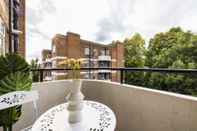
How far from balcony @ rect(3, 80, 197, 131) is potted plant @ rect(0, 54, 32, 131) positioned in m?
0.70

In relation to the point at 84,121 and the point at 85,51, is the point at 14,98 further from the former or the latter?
the point at 85,51

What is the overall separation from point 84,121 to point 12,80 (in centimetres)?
87

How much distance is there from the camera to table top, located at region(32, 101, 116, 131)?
1547 millimetres

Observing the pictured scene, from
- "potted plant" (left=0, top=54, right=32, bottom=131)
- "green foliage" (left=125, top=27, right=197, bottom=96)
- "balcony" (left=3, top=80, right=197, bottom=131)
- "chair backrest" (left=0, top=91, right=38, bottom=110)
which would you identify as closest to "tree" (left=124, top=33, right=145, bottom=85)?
"green foliage" (left=125, top=27, right=197, bottom=96)

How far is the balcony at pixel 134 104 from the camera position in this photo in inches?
66.9

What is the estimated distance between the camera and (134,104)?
230cm

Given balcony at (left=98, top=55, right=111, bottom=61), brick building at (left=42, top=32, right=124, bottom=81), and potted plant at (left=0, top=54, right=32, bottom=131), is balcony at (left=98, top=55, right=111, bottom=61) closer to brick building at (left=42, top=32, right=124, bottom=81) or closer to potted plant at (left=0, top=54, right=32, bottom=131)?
brick building at (left=42, top=32, right=124, bottom=81)

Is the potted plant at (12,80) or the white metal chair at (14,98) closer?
the white metal chair at (14,98)

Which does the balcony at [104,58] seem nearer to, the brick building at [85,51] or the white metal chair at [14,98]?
the brick building at [85,51]

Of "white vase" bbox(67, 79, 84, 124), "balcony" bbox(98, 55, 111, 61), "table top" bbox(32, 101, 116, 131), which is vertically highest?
"balcony" bbox(98, 55, 111, 61)

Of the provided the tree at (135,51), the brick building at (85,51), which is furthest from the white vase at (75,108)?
the tree at (135,51)

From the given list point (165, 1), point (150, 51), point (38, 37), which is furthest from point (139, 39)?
point (38, 37)

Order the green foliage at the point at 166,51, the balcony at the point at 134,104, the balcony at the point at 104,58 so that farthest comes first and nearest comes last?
the balcony at the point at 104,58, the green foliage at the point at 166,51, the balcony at the point at 134,104

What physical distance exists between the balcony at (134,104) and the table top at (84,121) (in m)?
0.55
